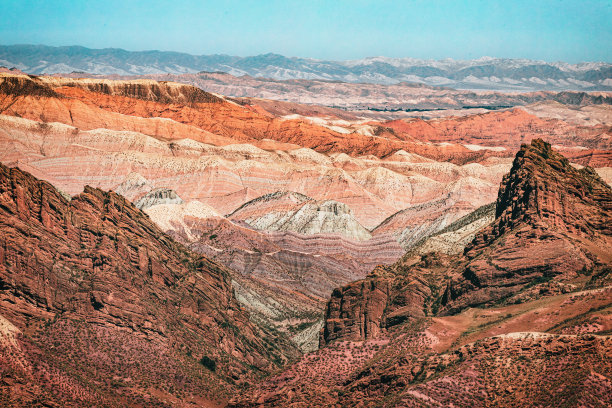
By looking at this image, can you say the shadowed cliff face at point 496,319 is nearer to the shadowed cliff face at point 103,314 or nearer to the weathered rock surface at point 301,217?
the shadowed cliff face at point 103,314

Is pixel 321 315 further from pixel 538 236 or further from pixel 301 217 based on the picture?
pixel 301 217

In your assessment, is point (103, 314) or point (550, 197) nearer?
point (103, 314)

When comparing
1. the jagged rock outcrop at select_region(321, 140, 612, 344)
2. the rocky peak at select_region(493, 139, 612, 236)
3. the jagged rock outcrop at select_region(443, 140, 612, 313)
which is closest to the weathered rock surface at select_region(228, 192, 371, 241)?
the rocky peak at select_region(493, 139, 612, 236)

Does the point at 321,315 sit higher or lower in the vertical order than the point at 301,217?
lower

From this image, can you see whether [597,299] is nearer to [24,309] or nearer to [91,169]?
[24,309]

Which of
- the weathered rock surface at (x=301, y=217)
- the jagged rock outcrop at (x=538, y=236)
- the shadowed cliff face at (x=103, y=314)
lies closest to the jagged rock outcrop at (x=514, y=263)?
the jagged rock outcrop at (x=538, y=236)

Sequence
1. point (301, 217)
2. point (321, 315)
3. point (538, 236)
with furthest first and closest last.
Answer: point (301, 217)
point (321, 315)
point (538, 236)

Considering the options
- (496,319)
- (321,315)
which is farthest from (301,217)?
(496,319)

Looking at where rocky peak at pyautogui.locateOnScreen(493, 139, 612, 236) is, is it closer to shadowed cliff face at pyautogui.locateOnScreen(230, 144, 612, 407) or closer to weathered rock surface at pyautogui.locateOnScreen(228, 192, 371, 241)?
shadowed cliff face at pyautogui.locateOnScreen(230, 144, 612, 407)
